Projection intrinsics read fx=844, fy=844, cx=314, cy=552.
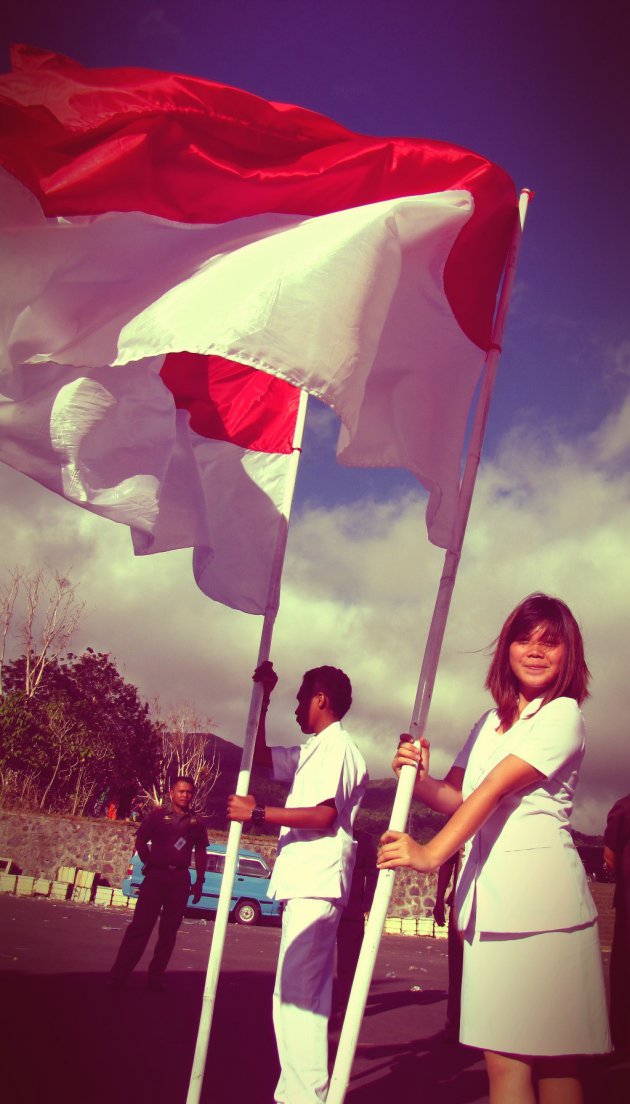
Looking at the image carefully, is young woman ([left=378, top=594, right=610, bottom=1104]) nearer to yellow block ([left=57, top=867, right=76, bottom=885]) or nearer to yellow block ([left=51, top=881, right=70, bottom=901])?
yellow block ([left=51, top=881, right=70, bottom=901])

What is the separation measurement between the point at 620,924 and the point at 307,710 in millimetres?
2066

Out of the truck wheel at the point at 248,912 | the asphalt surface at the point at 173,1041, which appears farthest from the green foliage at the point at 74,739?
the asphalt surface at the point at 173,1041

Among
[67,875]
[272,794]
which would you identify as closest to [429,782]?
[67,875]

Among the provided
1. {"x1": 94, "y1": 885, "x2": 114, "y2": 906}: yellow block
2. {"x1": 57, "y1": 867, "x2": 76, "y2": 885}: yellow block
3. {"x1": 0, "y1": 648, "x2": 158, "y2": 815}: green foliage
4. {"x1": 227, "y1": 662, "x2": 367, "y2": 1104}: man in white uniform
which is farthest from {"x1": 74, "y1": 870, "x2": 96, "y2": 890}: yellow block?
{"x1": 227, "y1": 662, "x2": 367, "y2": 1104}: man in white uniform

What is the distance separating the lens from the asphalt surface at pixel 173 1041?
12.2 ft

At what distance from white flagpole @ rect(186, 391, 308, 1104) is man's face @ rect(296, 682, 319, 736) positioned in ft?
0.67

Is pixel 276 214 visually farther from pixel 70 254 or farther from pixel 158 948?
pixel 158 948

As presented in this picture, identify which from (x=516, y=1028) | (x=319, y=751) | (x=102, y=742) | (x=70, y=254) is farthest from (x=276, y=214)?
(x=102, y=742)

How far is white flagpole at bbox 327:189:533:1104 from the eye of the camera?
2191 millimetres

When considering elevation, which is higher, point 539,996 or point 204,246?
point 204,246

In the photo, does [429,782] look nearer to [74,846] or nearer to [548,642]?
[548,642]

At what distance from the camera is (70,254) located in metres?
3.44

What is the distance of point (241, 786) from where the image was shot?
3590mm

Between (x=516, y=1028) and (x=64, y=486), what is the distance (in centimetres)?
278
